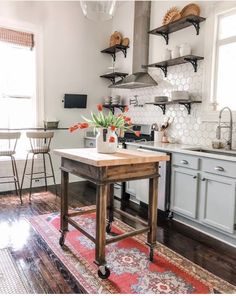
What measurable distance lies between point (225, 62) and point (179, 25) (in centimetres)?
83

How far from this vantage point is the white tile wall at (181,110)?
352 cm

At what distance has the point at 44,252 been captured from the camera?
7.91ft

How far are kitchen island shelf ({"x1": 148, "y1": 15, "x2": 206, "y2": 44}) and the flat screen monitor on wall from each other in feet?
5.61

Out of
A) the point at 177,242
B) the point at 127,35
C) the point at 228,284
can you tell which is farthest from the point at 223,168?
the point at 127,35

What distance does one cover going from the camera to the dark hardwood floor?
6.59 ft

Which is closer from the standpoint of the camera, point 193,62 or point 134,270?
point 134,270

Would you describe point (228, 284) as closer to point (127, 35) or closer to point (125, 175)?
point (125, 175)

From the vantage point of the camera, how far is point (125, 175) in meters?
2.09

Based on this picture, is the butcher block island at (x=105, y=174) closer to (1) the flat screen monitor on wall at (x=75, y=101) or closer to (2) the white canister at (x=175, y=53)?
(2) the white canister at (x=175, y=53)

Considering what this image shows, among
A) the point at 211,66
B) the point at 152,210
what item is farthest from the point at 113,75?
the point at 152,210

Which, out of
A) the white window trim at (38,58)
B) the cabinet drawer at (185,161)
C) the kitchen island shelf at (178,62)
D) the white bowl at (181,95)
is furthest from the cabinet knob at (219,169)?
the white window trim at (38,58)

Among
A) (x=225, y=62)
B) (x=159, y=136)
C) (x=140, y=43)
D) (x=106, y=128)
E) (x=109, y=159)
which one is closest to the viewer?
(x=109, y=159)

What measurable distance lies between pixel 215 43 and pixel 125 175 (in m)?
2.26

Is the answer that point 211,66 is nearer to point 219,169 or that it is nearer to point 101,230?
point 219,169
